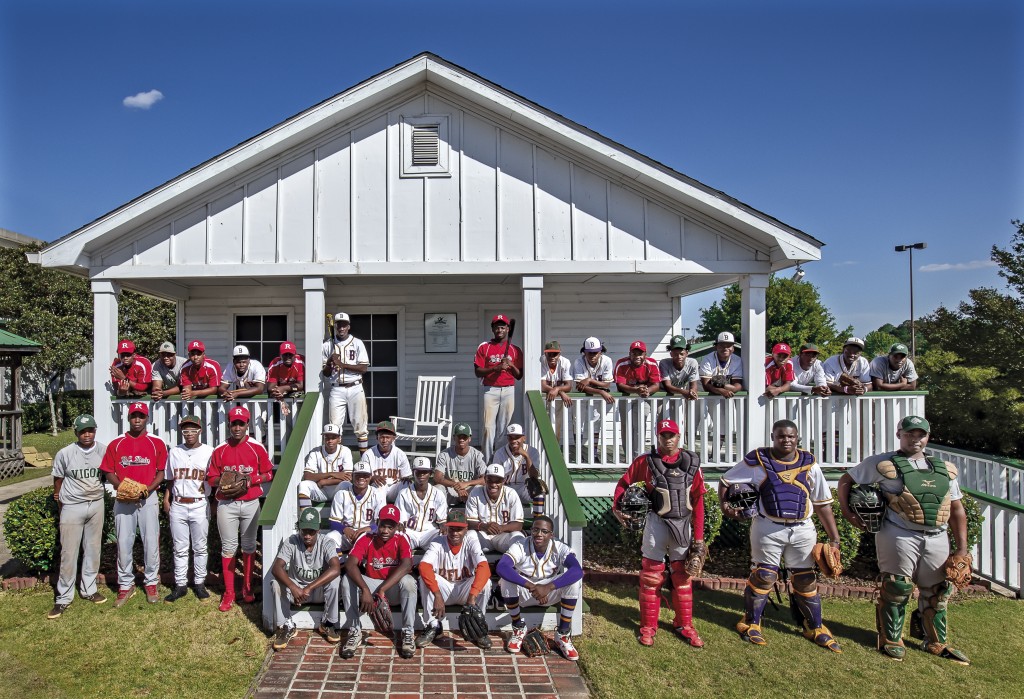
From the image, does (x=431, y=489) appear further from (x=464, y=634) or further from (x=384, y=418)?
(x=384, y=418)

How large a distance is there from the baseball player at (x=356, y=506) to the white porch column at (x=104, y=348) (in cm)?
343

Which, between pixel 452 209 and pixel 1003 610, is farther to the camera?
pixel 452 209

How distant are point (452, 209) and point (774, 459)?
461 centimetres

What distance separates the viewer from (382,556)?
209 inches

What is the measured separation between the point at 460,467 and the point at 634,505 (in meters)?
1.87

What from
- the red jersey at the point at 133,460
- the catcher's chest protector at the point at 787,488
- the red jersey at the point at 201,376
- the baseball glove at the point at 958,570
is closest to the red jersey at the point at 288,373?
the red jersey at the point at 201,376

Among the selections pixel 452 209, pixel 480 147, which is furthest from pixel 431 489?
pixel 480 147

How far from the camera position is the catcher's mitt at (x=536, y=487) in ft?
20.7

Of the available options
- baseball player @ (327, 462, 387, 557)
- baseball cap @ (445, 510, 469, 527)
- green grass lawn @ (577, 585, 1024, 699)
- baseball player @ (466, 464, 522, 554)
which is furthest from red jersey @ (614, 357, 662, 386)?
baseball player @ (327, 462, 387, 557)

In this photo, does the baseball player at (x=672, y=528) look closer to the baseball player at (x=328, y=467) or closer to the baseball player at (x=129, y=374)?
the baseball player at (x=328, y=467)

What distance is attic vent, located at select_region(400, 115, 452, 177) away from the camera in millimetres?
7613

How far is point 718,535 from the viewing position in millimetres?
7340

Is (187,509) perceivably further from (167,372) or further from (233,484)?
(167,372)

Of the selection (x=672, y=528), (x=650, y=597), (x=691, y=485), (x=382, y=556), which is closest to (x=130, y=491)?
(x=382, y=556)
